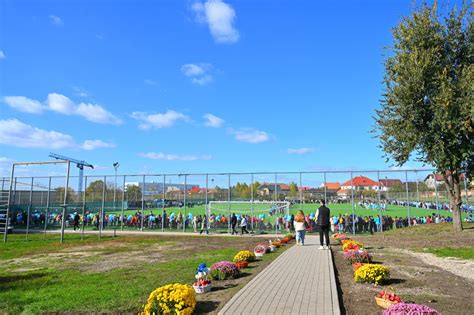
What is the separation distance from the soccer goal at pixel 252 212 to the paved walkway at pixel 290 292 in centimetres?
1828

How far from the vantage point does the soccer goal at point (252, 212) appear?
3033cm

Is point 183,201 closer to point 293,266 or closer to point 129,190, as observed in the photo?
point 129,190

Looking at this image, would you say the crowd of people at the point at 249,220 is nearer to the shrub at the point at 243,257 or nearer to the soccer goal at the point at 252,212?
the soccer goal at the point at 252,212

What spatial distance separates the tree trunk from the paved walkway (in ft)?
40.6

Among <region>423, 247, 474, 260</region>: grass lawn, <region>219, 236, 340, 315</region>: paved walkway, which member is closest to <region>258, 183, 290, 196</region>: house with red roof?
<region>423, 247, 474, 260</region>: grass lawn

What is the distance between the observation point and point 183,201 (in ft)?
111

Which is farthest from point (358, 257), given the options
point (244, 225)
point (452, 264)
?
point (244, 225)

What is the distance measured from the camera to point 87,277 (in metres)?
10.7

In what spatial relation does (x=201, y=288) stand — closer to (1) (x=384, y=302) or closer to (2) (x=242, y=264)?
(2) (x=242, y=264)

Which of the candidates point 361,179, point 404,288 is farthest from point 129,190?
point 404,288

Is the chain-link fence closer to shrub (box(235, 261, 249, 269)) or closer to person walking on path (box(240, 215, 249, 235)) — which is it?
person walking on path (box(240, 215, 249, 235))

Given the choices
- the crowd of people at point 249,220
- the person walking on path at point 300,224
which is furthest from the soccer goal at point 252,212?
the person walking on path at point 300,224

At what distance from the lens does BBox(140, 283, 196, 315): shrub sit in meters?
6.20

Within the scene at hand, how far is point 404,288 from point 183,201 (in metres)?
26.9
